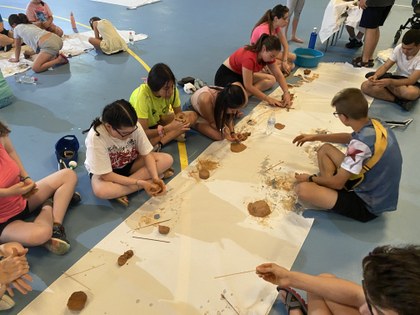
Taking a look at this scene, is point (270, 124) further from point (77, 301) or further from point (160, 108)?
point (77, 301)

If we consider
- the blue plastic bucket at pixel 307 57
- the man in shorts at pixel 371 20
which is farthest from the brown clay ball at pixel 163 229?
the man in shorts at pixel 371 20

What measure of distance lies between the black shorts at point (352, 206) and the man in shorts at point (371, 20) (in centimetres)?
301

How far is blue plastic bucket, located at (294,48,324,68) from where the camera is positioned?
4.54 meters

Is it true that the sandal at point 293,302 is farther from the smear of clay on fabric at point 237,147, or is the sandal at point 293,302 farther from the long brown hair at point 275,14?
the long brown hair at point 275,14

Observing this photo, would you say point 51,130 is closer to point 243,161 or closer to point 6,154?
point 6,154

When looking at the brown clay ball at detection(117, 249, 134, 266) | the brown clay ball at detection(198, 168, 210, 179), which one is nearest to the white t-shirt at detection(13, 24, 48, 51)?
the brown clay ball at detection(198, 168, 210, 179)

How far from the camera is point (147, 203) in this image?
8.05 ft

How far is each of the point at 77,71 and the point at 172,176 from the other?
253 centimetres

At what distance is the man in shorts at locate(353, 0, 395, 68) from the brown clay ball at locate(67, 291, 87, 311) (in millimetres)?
4508

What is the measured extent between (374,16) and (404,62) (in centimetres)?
104

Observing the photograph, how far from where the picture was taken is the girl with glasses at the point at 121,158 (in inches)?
81.8

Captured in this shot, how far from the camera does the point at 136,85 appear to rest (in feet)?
13.1

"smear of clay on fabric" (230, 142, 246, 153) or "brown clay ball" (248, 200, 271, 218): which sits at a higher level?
"smear of clay on fabric" (230, 142, 246, 153)

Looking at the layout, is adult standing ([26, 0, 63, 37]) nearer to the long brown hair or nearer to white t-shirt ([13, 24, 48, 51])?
white t-shirt ([13, 24, 48, 51])
